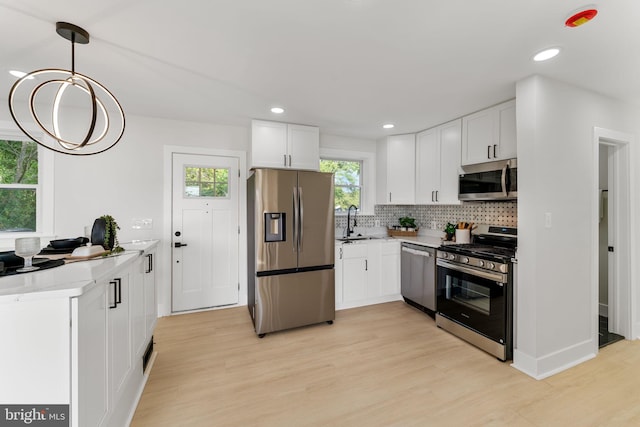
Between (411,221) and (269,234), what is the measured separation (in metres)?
2.42

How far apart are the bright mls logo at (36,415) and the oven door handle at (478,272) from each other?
9.68ft

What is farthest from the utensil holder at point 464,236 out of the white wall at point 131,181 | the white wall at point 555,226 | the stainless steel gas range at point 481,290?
the white wall at point 131,181

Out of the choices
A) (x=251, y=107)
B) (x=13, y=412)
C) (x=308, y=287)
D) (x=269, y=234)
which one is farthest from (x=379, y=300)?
(x=13, y=412)

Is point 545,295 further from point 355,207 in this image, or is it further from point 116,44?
point 116,44

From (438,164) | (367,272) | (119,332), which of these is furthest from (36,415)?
(438,164)

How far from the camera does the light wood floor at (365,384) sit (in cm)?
180

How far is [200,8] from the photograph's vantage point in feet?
4.91

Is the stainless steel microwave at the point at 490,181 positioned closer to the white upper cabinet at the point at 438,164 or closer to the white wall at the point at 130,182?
the white upper cabinet at the point at 438,164

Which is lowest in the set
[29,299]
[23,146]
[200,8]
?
[29,299]

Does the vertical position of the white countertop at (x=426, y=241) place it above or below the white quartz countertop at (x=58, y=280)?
below

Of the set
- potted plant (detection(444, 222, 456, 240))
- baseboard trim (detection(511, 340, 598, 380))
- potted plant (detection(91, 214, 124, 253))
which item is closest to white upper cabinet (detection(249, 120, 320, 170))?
potted plant (detection(91, 214, 124, 253))

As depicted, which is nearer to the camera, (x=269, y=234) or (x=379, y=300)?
(x=269, y=234)

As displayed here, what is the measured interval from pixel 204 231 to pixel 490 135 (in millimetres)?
3567

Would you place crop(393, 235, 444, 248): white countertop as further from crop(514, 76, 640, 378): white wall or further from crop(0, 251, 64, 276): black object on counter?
crop(0, 251, 64, 276): black object on counter
